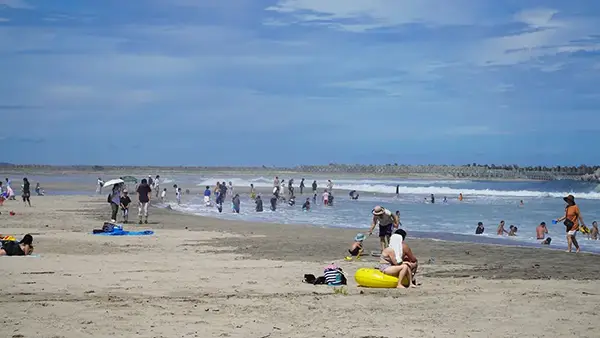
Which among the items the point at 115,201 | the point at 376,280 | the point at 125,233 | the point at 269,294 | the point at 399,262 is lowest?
the point at 125,233

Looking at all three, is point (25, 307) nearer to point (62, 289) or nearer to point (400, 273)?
point (62, 289)

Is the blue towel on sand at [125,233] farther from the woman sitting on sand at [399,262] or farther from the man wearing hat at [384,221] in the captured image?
the woman sitting on sand at [399,262]

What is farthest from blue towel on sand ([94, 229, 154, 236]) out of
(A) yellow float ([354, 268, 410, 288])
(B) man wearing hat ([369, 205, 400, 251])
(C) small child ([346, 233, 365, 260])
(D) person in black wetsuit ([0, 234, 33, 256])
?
(A) yellow float ([354, 268, 410, 288])

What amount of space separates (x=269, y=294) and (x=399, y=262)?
2.48 metres

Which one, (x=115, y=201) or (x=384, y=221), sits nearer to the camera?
(x=384, y=221)

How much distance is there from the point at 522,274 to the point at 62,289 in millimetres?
8848

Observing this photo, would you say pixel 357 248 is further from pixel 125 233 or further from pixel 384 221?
pixel 125 233

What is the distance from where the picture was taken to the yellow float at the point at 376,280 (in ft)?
43.5

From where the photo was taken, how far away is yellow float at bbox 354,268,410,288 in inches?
522

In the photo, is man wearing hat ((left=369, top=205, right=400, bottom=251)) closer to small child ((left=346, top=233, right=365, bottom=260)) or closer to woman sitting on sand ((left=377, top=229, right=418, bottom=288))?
small child ((left=346, top=233, right=365, bottom=260))

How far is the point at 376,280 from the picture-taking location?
43.5 feet

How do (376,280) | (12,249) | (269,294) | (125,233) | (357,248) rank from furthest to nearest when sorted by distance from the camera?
(125,233) → (357,248) → (12,249) → (376,280) → (269,294)

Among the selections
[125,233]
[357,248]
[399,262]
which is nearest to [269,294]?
[399,262]

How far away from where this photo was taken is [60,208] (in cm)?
3769
